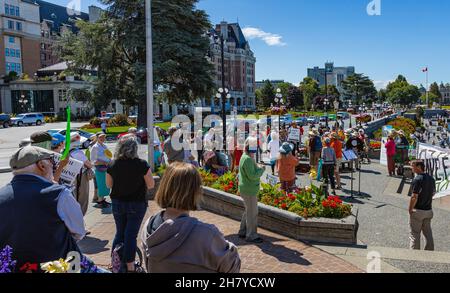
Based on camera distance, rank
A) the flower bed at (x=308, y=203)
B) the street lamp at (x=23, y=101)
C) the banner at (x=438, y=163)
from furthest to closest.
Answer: the street lamp at (x=23, y=101) < the banner at (x=438, y=163) < the flower bed at (x=308, y=203)

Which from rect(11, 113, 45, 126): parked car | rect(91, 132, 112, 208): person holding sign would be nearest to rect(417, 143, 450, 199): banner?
rect(91, 132, 112, 208): person holding sign

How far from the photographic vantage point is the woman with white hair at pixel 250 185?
739 cm

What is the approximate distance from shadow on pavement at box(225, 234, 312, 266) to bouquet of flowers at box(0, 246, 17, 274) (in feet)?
14.5

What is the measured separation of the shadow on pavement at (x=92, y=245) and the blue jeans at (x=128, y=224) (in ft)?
6.43

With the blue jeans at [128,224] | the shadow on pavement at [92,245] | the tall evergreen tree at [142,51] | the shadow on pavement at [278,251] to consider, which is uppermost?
the tall evergreen tree at [142,51]

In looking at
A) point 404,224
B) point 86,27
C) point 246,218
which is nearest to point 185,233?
point 246,218

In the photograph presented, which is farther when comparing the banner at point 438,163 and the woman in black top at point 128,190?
the banner at point 438,163

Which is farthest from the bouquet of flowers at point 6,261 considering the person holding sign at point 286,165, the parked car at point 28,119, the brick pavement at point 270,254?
the parked car at point 28,119

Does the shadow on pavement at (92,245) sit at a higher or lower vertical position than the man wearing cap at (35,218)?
lower

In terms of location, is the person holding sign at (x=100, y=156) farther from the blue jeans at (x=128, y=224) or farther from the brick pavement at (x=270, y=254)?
the blue jeans at (x=128, y=224)

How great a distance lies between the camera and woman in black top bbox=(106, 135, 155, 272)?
548 centimetres

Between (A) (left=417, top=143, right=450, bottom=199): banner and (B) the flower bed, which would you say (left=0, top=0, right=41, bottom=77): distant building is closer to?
(A) (left=417, top=143, right=450, bottom=199): banner

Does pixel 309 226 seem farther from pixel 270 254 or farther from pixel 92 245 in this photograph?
pixel 92 245

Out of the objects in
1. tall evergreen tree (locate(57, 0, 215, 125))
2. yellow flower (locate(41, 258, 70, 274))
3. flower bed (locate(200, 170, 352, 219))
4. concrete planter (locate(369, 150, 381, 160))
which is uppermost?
tall evergreen tree (locate(57, 0, 215, 125))
